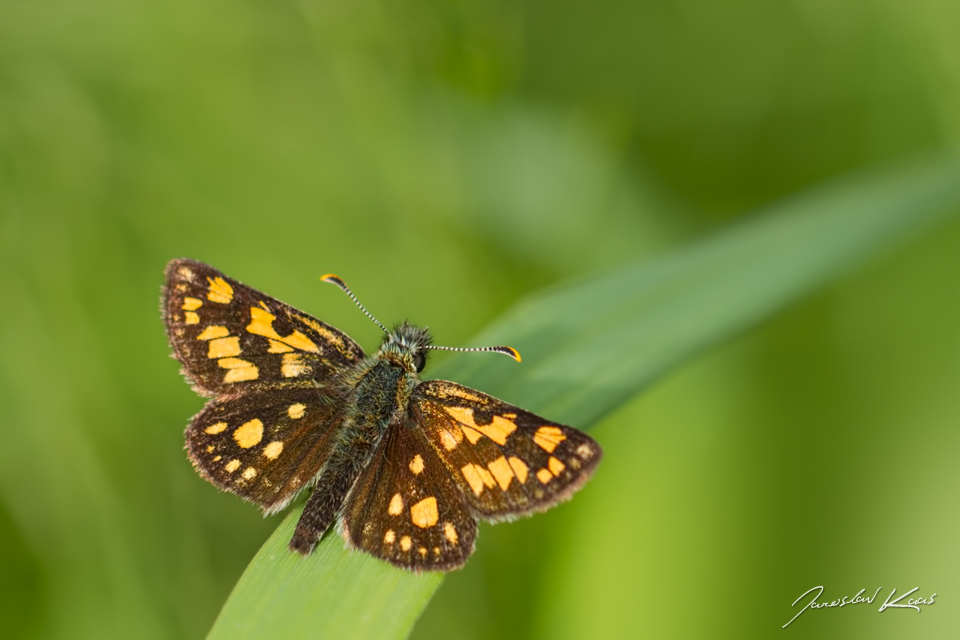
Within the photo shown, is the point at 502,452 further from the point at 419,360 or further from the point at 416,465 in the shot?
the point at 419,360

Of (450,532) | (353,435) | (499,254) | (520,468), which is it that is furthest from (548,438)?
(499,254)

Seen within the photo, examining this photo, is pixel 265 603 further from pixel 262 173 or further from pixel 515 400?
pixel 262 173

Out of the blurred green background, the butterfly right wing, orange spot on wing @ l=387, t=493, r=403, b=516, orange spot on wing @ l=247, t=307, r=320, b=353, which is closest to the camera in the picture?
orange spot on wing @ l=387, t=493, r=403, b=516

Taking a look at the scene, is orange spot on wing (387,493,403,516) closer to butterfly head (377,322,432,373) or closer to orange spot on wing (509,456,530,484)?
orange spot on wing (509,456,530,484)

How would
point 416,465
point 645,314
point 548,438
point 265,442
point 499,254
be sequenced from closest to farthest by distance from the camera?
point 548,438 → point 416,465 → point 265,442 → point 645,314 → point 499,254

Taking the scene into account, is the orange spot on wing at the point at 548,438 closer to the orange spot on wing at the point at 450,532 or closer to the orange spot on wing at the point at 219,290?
the orange spot on wing at the point at 450,532
